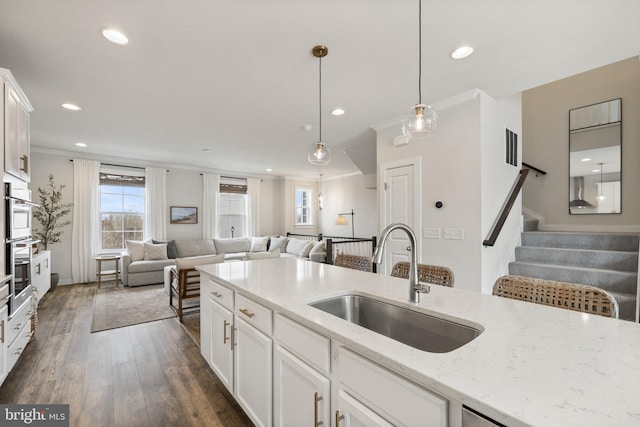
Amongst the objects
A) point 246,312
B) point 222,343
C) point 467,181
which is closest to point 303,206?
point 467,181

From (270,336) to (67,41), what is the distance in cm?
261

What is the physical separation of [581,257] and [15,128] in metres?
5.74

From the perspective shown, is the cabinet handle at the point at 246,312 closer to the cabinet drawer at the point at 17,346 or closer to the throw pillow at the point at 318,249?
the cabinet drawer at the point at 17,346

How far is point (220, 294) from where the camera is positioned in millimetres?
2018

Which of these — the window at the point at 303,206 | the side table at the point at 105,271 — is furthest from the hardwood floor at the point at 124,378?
the window at the point at 303,206

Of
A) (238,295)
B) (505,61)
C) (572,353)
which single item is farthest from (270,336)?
(505,61)

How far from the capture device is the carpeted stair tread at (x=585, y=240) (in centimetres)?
320

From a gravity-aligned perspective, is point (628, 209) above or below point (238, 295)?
above

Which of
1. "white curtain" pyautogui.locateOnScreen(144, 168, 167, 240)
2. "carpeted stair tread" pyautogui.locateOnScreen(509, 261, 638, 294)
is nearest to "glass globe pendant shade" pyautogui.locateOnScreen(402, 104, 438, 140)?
"carpeted stair tread" pyautogui.locateOnScreen(509, 261, 638, 294)

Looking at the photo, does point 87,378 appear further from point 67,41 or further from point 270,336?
point 67,41

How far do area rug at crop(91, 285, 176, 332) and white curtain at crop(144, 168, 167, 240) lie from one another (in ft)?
4.82

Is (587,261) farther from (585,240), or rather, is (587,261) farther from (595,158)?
(595,158)

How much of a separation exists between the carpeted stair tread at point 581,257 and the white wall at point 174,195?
608 cm

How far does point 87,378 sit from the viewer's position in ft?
7.63
